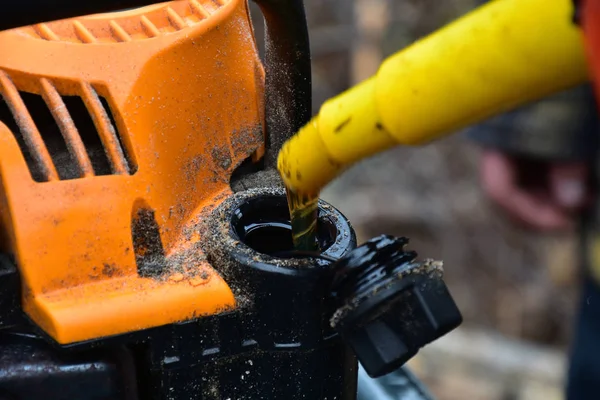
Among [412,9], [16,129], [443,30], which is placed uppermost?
[443,30]

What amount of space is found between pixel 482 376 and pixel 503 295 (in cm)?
52

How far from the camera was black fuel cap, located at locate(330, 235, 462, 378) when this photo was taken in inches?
22.7

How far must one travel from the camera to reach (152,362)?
0.63 meters

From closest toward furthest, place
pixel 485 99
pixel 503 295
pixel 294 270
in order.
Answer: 1. pixel 485 99
2. pixel 294 270
3. pixel 503 295

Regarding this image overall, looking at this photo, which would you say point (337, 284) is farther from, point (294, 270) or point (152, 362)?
point (152, 362)

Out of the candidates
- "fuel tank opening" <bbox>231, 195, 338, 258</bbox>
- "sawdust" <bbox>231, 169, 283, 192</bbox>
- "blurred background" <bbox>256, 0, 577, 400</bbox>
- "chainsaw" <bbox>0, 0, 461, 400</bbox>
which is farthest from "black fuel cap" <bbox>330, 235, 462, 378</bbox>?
"blurred background" <bbox>256, 0, 577, 400</bbox>

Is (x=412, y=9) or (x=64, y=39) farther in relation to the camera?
(x=412, y=9)

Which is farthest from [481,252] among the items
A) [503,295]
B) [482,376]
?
[482,376]

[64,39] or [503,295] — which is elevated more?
[64,39]

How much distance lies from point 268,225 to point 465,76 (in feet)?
1.04

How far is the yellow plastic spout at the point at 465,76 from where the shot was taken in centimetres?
41

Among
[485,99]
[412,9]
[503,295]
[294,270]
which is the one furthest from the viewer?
[412,9]

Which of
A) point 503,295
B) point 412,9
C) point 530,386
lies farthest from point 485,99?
point 412,9

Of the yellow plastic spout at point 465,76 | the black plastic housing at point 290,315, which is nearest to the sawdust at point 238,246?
the black plastic housing at point 290,315
